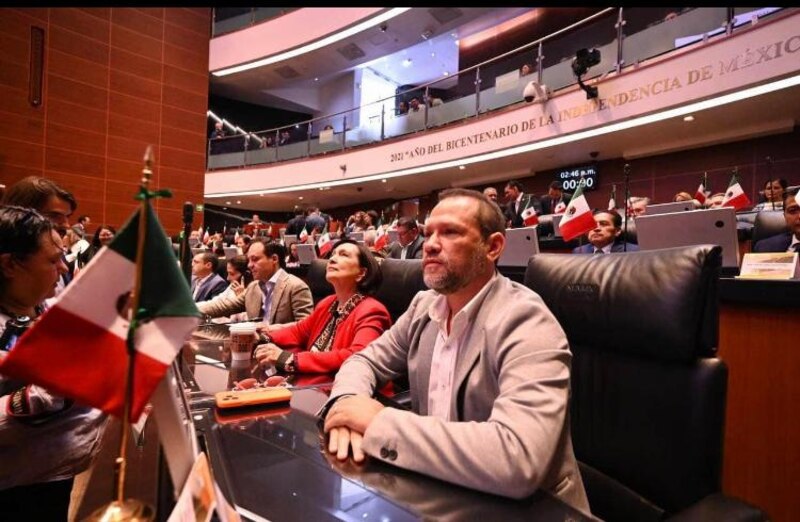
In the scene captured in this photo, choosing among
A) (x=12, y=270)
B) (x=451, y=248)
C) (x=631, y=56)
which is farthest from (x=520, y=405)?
(x=631, y=56)

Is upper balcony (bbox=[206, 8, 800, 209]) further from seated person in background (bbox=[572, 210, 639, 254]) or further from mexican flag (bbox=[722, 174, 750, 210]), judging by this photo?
seated person in background (bbox=[572, 210, 639, 254])

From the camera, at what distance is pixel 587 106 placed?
719 centimetres

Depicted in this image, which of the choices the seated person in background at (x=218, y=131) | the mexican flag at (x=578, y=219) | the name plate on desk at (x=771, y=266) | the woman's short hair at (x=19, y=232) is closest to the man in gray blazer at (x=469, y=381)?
the woman's short hair at (x=19, y=232)

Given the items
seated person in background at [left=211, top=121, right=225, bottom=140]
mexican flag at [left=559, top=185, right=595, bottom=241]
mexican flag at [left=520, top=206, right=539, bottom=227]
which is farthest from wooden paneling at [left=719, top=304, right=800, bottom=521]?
seated person in background at [left=211, top=121, right=225, bottom=140]

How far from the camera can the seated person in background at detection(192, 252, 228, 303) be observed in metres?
4.41

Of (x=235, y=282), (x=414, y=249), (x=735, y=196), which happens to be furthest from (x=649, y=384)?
(x=735, y=196)

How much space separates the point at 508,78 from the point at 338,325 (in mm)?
7815

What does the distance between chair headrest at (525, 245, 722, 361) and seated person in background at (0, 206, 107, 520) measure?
1419 mm

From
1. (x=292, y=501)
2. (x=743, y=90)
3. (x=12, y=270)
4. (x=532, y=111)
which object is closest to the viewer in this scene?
(x=292, y=501)

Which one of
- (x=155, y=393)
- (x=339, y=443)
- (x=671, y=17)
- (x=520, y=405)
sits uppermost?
(x=671, y=17)

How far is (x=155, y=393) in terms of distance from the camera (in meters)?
0.47

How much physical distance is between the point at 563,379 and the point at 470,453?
0.28 metres

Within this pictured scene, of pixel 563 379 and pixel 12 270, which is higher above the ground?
pixel 12 270

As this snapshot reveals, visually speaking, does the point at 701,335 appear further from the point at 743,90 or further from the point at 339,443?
the point at 743,90
